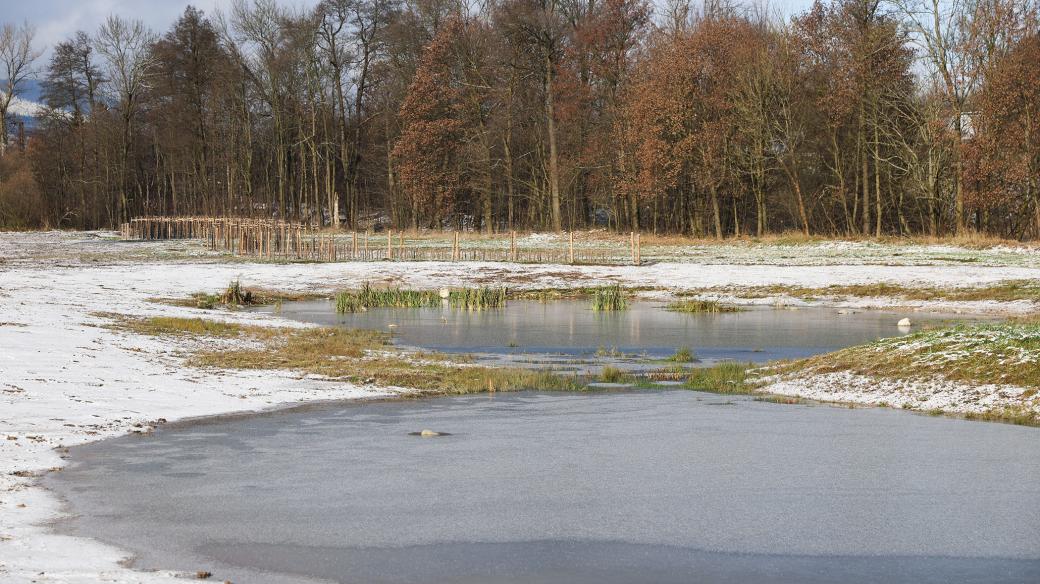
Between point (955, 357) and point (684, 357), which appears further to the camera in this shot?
point (684, 357)

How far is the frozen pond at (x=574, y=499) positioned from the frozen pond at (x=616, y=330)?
7.03m

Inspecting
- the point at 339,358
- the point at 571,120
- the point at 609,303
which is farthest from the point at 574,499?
the point at 571,120

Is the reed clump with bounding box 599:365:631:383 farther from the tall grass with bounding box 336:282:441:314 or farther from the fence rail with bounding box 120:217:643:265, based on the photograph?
the fence rail with bounding box 120:217:643:265

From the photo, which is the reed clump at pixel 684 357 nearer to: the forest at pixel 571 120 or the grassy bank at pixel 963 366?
the grassy bank at pixel 963 366

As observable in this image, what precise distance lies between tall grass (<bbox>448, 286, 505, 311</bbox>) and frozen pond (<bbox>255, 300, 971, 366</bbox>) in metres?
0.51

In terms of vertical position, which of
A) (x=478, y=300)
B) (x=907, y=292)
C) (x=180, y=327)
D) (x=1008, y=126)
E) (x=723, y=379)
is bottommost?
(x=723, y=379)

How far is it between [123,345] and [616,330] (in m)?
10.5

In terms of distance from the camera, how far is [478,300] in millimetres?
29312

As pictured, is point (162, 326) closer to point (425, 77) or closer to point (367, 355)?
point (367, 355)

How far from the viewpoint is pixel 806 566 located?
6.54 m

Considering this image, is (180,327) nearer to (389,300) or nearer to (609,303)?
(389,300)

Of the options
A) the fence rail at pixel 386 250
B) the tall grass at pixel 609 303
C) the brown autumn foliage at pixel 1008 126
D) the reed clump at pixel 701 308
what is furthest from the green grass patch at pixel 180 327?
the brown autumn foliage at pixel 1008 126

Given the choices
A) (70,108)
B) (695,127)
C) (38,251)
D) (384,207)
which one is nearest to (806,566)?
(695,127)

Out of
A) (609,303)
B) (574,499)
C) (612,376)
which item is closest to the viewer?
(574,499)
